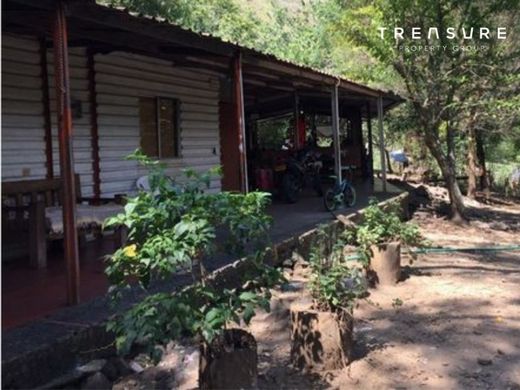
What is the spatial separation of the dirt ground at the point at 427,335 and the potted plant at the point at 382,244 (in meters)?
0.18

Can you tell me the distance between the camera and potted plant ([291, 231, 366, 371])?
14.4 ft

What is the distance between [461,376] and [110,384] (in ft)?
7.82

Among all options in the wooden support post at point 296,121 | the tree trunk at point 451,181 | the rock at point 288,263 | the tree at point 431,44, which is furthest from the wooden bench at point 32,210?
the tree trunk at point 451,181

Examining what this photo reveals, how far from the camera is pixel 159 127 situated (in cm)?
962

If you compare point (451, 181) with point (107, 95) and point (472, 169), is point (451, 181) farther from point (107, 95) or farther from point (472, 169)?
point (107, 95)

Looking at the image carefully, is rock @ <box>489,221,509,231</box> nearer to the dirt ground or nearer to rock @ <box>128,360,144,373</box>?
the dirt ground

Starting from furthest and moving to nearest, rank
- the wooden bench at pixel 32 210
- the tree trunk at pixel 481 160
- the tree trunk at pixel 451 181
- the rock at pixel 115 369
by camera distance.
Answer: the tree trunk at pixel 481 160, the tree trunk at pixel 451 181, the wooden bench at pixel 32 210, the rock at pixel 115 369

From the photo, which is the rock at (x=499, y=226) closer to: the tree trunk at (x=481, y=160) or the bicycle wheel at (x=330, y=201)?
the bicycle wheel at (x=330, y=201)

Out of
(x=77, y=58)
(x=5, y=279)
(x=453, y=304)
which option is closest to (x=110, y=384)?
(x=5, y=279)

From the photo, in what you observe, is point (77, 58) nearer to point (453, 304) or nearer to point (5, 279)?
point (5, 279)

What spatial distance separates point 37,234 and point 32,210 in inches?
10.6

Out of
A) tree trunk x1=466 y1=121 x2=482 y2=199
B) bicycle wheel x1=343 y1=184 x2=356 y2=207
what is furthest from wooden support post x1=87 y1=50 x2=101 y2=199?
tree trunk x1=466 y1=121 x2=482 y2=199

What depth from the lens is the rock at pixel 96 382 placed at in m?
3.81

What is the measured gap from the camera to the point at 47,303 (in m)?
4.74
